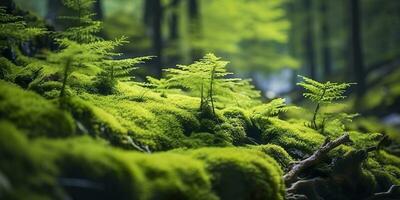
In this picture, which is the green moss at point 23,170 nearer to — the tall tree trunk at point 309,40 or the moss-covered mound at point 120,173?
the moss-covered mound at point 120,173

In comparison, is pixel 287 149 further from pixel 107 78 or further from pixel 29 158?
pixel 29 158

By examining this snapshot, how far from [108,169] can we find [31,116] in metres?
0.97

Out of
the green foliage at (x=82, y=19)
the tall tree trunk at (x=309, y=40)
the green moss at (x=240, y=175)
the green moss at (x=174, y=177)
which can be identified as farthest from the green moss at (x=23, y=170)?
the tall tree trunk at (x=309, y=40)

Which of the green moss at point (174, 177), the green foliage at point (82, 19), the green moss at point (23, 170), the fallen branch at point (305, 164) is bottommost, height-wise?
the fallen branch at point (305, 164)

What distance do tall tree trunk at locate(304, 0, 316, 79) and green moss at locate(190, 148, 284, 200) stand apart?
1834cm

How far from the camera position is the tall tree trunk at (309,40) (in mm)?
22231

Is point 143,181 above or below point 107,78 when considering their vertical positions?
below

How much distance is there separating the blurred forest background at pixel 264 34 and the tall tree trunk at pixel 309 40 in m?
0.06

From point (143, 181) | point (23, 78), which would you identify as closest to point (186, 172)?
point (143, 181)

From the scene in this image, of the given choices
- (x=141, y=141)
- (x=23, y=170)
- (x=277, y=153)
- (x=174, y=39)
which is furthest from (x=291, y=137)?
(x=174, y=39)

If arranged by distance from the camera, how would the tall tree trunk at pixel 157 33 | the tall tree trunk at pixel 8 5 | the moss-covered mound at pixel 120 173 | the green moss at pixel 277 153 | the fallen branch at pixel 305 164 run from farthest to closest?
the tall tree trunk at pixel 157 33
the tall tree trunk at pixel 8 5
the green moss at pixel 277 153
the fallen branch at pixel 305 164
the moss-covered mound at pixel 120 173

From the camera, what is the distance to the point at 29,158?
2.90m

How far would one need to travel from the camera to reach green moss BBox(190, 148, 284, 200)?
3.98m

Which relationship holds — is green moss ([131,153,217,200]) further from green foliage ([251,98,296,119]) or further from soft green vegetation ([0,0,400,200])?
green foliage ([251,98,296,119])
